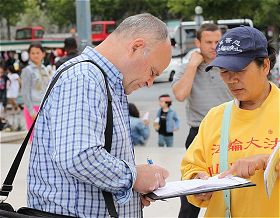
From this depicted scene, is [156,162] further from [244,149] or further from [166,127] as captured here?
[244,149]

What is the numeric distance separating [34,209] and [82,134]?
15.2 inches

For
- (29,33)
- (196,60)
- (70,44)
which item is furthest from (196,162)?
(29,33)

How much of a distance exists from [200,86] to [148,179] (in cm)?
304

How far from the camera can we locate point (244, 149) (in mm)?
2574

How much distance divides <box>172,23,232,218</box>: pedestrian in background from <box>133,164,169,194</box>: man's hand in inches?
110

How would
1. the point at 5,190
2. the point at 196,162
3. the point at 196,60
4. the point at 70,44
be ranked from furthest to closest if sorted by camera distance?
the point at 70,44 → the point at 196,60 → the point at 196,162 → the point at 5,190

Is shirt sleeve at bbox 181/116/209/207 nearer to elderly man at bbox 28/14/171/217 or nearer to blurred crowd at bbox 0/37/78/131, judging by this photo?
elderly man at bbox 28/14/171/217

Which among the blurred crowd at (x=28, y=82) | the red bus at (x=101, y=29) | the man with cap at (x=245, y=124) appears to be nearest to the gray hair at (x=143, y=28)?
the man with cap at (x=245, y=124)

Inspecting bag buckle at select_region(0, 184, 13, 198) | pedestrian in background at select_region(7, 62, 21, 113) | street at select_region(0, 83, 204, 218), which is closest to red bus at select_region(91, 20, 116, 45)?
pedestrian in background at select_region(7, 62, 21, 113)

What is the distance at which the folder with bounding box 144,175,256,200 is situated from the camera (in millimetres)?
2246

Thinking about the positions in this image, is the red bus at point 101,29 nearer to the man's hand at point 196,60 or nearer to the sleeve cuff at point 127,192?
the man's hand at point 196,60

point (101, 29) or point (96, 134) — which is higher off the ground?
point (96, 134)

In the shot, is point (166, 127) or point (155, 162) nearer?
point (155, 162)

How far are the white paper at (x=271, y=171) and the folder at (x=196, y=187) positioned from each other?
69mm
